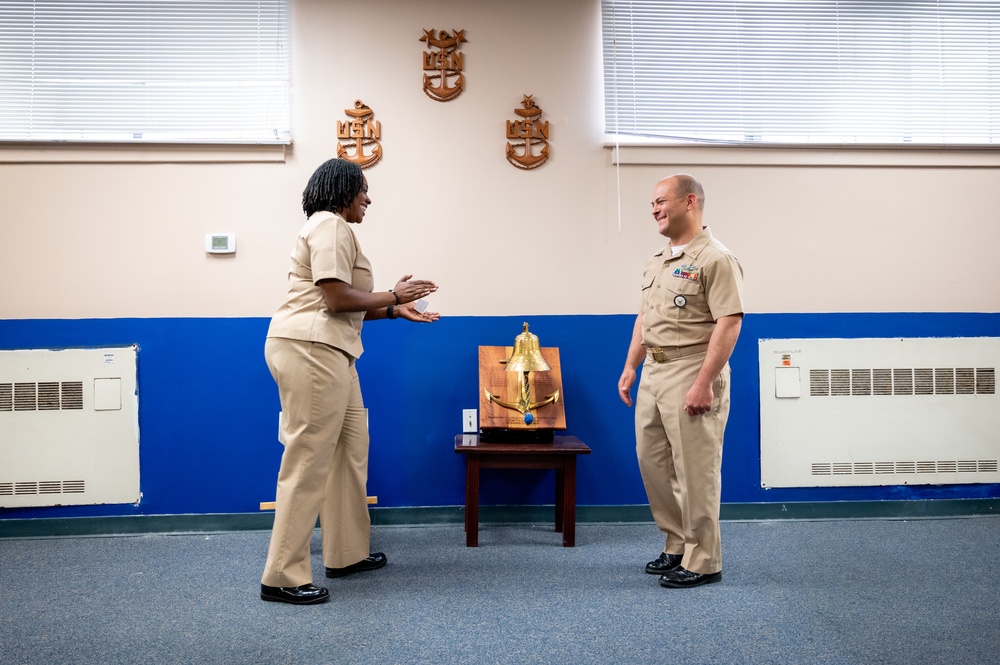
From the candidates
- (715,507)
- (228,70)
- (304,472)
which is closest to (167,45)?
(228,70)

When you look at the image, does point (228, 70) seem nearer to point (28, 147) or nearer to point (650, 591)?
point (28, 147)

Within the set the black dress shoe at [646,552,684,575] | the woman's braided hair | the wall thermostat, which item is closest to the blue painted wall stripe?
the wall thermostat

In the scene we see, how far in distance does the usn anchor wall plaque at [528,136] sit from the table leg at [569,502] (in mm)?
1499

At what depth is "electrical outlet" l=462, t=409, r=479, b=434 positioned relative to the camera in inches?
126

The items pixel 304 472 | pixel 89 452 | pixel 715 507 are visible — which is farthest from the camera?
pixel 89 452

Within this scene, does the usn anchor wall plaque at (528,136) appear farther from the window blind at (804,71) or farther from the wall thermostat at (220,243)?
the wall thermostat at (220,243)

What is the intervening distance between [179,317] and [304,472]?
145cm

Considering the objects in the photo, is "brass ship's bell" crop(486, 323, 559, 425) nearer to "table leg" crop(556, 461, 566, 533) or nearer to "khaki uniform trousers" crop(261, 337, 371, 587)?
"table leg" crop(556, 461, 566, 533)

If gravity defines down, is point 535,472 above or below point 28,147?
below

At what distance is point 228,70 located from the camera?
3.21 metres

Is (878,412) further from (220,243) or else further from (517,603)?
(220,243)

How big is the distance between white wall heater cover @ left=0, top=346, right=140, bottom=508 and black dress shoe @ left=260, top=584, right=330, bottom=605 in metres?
1.32

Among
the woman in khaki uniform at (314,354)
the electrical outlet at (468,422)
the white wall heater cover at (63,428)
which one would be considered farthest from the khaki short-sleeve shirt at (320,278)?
the white wall heater cover at (63,428)

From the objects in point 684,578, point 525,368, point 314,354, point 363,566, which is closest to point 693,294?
point 525,368
